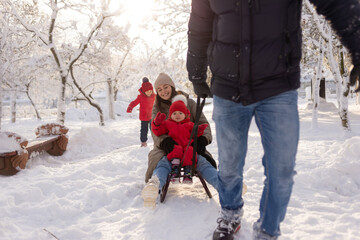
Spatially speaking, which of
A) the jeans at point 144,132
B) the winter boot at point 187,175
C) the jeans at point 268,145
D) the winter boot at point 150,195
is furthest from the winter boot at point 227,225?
the jeans at point 144,132

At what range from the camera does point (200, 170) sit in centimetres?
339

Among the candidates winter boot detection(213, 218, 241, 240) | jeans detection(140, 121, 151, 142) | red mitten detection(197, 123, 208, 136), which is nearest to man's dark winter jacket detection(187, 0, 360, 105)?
winter boot detection(213, 218, 241, 240)

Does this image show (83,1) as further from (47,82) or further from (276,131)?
(47,82)

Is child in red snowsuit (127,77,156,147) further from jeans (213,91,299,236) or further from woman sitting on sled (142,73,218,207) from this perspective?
jeans (213,91,299,236)

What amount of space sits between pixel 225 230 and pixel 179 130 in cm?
163

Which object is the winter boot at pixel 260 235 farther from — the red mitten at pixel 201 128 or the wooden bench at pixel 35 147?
the wooden bench at pixel 35 147

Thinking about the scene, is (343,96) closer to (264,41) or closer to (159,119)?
(159,119)

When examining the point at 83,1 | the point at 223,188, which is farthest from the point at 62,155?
the point at 83,1

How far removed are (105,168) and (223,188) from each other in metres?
3.50

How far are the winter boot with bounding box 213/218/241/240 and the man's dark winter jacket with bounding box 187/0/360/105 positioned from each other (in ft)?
3.45

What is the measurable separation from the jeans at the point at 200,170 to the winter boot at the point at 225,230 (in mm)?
843

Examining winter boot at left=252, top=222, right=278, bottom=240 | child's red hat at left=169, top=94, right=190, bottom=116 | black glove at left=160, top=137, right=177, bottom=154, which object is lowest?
winter boot at left=252, top=222, right=278, bottom=240

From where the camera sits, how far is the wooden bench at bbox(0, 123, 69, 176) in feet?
15.8

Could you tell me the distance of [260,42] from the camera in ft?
5.78
